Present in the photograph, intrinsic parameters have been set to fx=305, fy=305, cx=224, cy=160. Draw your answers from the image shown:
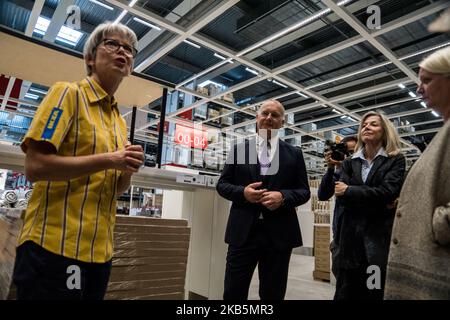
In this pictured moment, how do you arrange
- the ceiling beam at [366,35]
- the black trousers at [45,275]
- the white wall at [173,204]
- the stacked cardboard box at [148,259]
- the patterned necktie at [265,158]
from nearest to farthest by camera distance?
1. the black trousers at [45,275]
2. the patterned necktie at [265,158]
3. the stacked cardboard box at [148,259]
4. the white wall at [173,204]
5. the ceiling beam at [366,35]

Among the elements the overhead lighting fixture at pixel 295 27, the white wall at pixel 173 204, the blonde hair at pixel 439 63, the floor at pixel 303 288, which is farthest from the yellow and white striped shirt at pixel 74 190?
the overhead lighting fixture at pixel 295 27

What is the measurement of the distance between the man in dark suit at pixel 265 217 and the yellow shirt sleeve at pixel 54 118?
0.86 meters

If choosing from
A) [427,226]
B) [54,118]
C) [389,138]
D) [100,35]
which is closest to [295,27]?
[389,138]

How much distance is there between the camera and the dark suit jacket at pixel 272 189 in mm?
1460

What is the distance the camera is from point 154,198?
6.80 meters

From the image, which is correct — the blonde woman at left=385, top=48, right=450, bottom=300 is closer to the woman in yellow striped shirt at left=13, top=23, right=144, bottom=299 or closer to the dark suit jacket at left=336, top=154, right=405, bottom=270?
the dark suit jacket at left=336, top=154, right=405, bottom=270

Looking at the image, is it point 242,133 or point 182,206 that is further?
point 242,133

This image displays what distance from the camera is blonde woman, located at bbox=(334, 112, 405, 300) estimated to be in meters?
1.43

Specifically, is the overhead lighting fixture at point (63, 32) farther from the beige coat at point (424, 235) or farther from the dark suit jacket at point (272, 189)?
the beige coat at point (424, 235)

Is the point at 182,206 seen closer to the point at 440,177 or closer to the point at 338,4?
the point at 440,177

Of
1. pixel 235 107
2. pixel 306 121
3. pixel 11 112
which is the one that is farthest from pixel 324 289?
pixel 11 112

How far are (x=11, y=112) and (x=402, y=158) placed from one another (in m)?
11.4

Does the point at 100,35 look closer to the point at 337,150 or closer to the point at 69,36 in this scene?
the point at 337,150

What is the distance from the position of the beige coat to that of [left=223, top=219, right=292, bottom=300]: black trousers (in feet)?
1.93
